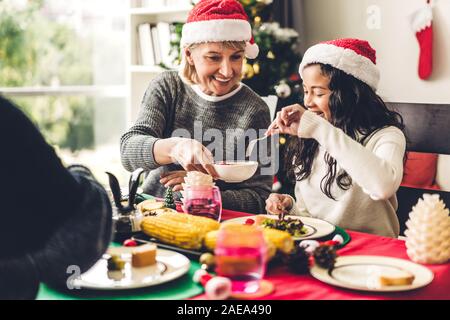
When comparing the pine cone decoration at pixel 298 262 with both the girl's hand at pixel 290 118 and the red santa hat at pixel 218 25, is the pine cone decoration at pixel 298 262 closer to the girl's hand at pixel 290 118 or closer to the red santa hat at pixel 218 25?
the girl's hand at pixel 290 118

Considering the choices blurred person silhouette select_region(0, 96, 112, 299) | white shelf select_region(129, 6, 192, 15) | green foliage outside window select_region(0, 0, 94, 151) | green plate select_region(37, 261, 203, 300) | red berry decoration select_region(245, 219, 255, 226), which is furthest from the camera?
green foliage outside window select_region(0, 0, 94, 151)

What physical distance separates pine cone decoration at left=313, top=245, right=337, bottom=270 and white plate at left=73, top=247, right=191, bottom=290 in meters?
0.25

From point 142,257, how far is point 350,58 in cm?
102

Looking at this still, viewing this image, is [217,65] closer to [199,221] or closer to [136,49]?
[199,221]

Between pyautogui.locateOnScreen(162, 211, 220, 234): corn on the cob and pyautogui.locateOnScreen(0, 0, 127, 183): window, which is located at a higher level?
pyautogui.locateOnScreen(0, 0, 127, 183): window

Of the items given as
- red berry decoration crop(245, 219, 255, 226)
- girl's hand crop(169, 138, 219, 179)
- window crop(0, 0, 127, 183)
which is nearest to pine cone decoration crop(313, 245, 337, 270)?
red berry decoration crop(245, 219, 255, 226)

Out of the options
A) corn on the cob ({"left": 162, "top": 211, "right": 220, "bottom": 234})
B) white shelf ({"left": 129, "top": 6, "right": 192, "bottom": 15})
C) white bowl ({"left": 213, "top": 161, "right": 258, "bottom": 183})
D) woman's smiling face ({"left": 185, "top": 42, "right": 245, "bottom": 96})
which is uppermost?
white shelf ({"left": 129, "top": 6, "right": 192, "bottom": 15})

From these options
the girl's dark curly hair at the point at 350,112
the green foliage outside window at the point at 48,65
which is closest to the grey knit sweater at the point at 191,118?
the girl's dark curly hair at the point at 350,112

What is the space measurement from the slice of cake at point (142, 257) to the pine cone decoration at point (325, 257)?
12.7 inches

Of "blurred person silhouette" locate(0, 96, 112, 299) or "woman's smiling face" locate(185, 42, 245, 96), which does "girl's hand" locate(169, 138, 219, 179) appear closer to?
"woman's smiling face" locate(185, 42, 245, 96)

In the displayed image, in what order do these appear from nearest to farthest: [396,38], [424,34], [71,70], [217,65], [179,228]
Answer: [179,228], [217,65], [424,34], [396,38], [71,70]

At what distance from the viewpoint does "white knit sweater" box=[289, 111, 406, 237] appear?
155cm

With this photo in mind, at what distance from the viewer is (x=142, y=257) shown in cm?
117

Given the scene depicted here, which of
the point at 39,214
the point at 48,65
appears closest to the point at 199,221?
the point at 39,214
